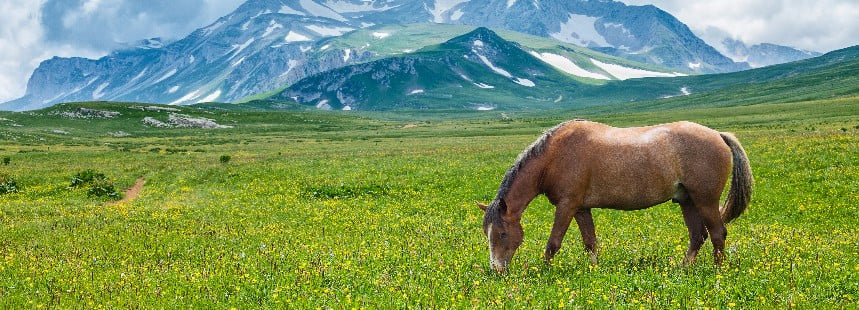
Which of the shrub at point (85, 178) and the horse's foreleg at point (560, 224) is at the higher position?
the horse's foreleg at point (560, 224)

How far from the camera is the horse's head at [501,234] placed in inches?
389

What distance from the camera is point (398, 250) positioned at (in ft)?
42.4

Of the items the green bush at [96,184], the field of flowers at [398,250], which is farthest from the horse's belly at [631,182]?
the green bush at [96,184]

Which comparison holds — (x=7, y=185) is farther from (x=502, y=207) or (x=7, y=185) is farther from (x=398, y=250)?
(x=502, y=207)

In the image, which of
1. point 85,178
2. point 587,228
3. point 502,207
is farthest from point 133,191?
point 587,228

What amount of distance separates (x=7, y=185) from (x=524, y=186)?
102 feet

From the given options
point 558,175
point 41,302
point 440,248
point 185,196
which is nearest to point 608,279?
point 558,175

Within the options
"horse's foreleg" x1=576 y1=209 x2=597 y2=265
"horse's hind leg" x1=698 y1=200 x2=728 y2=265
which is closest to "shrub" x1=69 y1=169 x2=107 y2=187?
"horse's foreleg" x1=576 y1=209 x2=597 y2=265

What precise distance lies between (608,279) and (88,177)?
30501mm

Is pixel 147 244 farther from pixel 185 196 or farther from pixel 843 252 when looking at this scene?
pixel 843 252

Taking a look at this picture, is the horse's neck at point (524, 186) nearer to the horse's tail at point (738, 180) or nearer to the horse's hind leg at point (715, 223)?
the horse's hind leg at point (715, 223)

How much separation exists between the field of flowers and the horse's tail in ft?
2.69

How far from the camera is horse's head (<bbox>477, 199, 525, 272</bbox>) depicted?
9.88 meters

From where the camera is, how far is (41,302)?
8.84 metres
